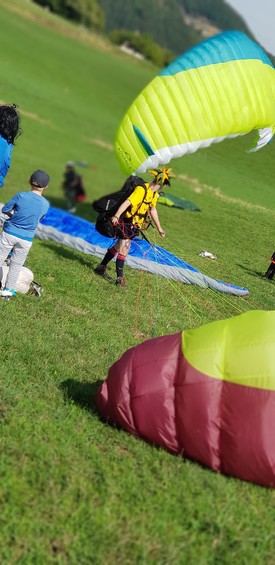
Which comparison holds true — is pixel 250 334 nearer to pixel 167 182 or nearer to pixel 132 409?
pixel 132 409

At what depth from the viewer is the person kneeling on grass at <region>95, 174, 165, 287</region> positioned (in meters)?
7.00

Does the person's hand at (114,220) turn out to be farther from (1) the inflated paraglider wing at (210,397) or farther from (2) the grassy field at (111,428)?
(1) the inflated paraglider wing at (210,397)

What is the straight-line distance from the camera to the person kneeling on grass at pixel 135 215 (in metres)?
7.00

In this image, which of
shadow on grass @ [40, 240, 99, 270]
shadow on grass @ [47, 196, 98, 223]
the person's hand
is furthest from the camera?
shadow on grass @ [47, 196, 98, 223]

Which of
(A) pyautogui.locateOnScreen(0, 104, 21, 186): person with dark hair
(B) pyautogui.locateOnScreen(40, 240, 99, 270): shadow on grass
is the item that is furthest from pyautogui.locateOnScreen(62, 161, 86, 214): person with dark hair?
(A) pyautogui.locateOnScreen(0, 104, 21, 186): person with dark hair

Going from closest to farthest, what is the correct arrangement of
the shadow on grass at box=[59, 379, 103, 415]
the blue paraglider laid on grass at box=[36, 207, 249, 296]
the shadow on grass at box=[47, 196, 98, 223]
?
the shadow on grass at box=[59, 379, 103, 415], the blue paraglider laid on grass at box=[36, 207, 249, 296], the shadow on grass at box=[47, 196, 98, 223]

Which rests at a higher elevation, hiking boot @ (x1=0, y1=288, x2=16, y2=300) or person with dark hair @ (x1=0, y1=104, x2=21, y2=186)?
person with dark hair @ (x1=0, y1=104, x2=21, y2=186)

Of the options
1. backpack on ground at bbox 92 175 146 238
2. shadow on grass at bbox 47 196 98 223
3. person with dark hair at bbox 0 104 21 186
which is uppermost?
person with dark hair at bbox 0 104 21 186

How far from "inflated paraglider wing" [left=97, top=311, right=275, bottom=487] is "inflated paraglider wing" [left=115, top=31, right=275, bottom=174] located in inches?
122

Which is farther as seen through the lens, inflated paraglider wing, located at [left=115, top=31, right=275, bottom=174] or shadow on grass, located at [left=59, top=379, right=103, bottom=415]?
inflated paraglider wing, located at [left=115, top=31, right=275, bottom=174]

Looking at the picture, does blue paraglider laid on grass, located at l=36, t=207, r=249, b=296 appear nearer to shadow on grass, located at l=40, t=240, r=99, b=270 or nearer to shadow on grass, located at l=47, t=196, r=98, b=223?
shadow on grass, located at l=40, t=240, r=99, b=270

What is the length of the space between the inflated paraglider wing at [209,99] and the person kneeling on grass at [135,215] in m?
0.39

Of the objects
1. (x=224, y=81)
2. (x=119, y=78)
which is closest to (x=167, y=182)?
(x=224, y=81)

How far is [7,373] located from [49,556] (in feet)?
5.86
